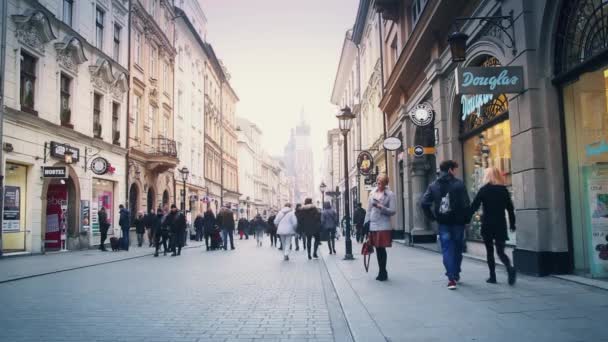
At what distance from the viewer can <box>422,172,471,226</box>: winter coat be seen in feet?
25.7

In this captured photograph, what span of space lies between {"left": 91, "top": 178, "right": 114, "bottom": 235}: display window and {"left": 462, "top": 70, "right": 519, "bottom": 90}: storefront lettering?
60.7ft

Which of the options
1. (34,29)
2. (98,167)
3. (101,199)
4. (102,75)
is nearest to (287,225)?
(98,167)

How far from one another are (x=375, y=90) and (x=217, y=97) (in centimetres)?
2654

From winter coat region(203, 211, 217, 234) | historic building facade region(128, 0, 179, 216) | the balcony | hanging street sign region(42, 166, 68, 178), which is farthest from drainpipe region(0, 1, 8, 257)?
the balcony

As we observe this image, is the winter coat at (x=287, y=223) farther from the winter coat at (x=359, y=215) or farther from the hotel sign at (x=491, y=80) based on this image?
the hotel sign at (x=491, y=80)

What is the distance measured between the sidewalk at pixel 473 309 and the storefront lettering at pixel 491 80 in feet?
10.8

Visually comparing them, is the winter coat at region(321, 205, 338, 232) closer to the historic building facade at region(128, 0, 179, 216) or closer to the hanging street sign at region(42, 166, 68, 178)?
the hanging street sign at region(42, 166, 68, 178)

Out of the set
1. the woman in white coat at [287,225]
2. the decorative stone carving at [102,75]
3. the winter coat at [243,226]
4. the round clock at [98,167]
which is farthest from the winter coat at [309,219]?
the winter coat at [243,226]

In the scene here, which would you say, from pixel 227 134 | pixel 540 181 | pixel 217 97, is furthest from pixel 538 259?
pixel 227 134

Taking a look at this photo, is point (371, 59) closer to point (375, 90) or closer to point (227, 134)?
point (375, 90)

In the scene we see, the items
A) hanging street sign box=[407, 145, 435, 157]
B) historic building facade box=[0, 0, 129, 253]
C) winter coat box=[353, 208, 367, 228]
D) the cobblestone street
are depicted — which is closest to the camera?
the cobblestone street

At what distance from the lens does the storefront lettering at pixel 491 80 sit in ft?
29.6

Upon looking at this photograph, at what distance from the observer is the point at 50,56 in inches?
770

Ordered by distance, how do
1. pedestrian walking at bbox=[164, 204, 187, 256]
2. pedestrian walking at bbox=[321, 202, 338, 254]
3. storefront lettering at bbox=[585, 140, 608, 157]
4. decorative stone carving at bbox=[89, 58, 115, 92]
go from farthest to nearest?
1. decorative stone carving at bbox=[89, 58, 115, 92]
2. pedestrian walking at bbox=[164, 204, 187, 256]
3. pedestrian walking at bbox=[321, 202, 338, 254]
4. storefront lettering at bbox=[585, 140, 608, 157]
